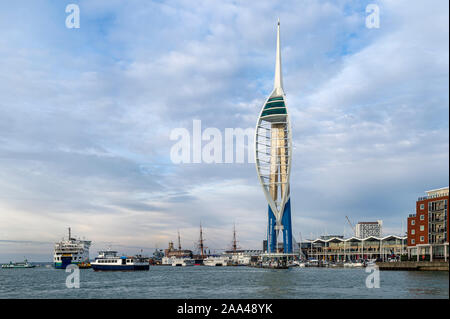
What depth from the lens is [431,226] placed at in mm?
122938

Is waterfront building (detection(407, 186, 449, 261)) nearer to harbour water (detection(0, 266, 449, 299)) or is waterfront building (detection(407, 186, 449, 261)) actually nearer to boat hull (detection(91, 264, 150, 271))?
harbour water (detection(0, 266, 449, 299))

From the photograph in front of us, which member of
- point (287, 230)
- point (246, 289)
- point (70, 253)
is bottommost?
point (70, 253)

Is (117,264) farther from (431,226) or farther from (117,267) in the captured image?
(431,226)

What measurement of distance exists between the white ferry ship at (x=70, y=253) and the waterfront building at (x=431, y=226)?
11703 centimetres

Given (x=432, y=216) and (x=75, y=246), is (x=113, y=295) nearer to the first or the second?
(x=432, y=216)

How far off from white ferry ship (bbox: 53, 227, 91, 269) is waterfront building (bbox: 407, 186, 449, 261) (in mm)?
117025

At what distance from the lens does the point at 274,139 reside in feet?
556

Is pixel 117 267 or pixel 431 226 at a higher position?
pixel 431 226

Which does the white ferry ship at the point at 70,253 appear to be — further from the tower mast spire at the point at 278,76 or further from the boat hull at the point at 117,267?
the tower mast spire at the point at 278,76

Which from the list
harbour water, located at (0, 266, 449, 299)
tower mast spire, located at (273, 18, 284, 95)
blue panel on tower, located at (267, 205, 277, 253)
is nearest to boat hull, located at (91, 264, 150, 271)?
harbour water, located at (0, 266, 449, 299)

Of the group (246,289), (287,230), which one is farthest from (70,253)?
(246,289)

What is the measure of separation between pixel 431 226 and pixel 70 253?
131m
